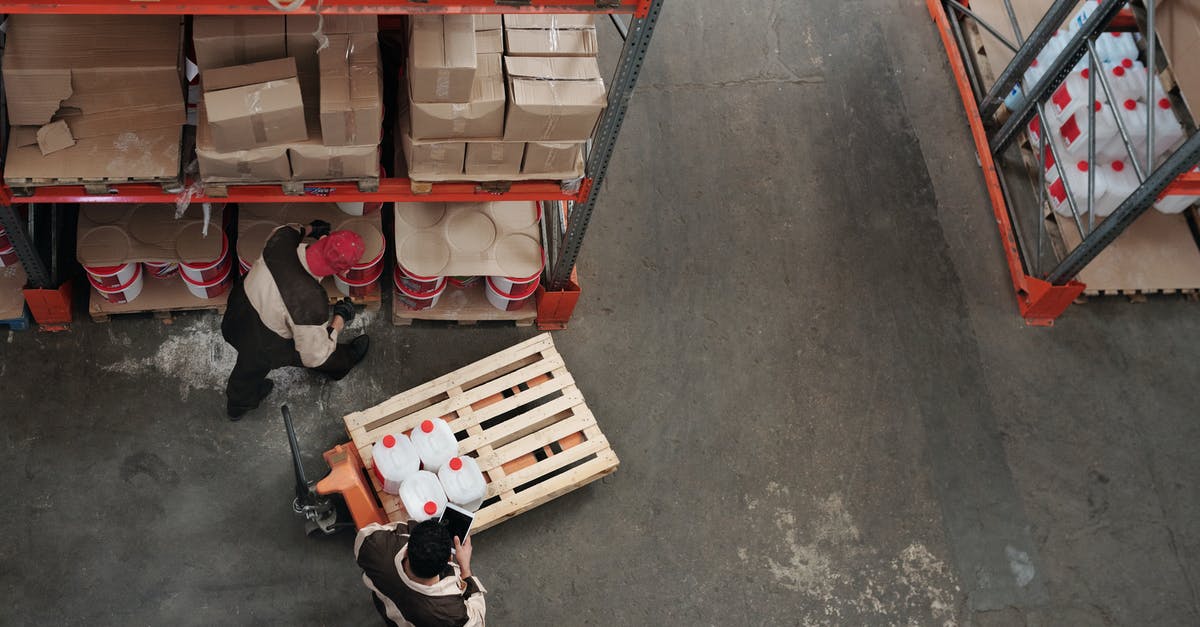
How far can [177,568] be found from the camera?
576 cm

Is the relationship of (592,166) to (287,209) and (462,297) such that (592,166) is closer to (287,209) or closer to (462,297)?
(462,297)

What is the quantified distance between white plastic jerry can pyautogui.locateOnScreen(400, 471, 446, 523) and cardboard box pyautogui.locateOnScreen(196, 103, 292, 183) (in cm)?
180

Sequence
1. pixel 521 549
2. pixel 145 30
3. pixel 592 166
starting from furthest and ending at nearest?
pixel 521 549, pixel 592 166, pixel 145 30

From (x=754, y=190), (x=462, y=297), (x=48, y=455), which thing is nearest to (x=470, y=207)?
(x=462, y=297)

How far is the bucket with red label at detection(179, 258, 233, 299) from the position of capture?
623 centimetres

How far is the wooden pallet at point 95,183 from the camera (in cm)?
510

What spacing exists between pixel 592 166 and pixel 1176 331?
4.65 metres

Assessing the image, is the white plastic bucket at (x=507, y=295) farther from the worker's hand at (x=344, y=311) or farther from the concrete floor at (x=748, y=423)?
the worker's hand at (x=344, y=311)

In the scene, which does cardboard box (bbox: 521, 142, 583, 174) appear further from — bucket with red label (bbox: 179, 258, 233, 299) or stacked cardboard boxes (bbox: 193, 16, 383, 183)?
bucket with red label (bbox: 179, 258, 233, 299)

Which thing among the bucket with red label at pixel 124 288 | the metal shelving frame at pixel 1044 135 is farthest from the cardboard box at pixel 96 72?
the metal shelving frame at pixel 1044 135

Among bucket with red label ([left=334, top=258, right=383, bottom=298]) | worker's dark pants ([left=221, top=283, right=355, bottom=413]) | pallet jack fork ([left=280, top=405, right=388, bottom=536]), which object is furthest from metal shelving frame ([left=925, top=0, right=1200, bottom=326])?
worker's dark pants ([left=221, top=283, right=355, bottom=413])

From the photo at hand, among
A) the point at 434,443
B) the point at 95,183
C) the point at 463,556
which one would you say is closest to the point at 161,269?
the point at 95,183

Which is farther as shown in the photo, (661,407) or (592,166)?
(661,407)

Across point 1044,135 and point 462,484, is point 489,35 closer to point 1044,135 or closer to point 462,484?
point 462,484
